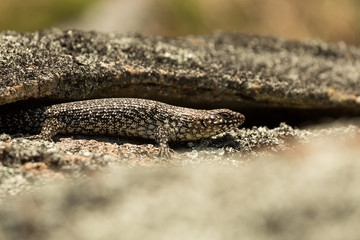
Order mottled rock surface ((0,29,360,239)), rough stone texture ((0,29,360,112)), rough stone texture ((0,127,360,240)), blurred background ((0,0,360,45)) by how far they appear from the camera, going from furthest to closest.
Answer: blurred background ((0,0,360,45))
rough stone texture ((0,29,360,112))
mottled rock surface ((0,29,360,239))
rough stone texture ((0,127,360,240))

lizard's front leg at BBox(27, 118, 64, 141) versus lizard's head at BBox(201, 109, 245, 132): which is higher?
lizard's head at BBox(201, 109, 245, 132)

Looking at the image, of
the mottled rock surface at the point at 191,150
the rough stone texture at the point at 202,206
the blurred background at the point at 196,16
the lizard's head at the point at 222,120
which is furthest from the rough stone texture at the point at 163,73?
the blurred background at the point at 196,16

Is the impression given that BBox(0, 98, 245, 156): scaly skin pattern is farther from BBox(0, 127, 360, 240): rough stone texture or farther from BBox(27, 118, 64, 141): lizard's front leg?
BBox(0, 127, 360, 240): rough stone texture

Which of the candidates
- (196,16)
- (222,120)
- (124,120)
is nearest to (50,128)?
(124,120)

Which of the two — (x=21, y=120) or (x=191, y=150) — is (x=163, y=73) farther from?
(x=21, y=120)

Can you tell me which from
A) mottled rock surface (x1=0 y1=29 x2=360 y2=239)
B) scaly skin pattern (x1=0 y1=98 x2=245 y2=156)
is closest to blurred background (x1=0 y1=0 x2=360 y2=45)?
Answer: mottled rock surface (x1=0 y1=29 x2=360 y2=239)

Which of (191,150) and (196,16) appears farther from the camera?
(196,16)

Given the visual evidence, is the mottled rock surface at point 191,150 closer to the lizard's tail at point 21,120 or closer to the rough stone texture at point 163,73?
the rough stone texture at point 163,73
